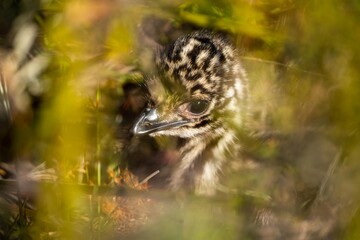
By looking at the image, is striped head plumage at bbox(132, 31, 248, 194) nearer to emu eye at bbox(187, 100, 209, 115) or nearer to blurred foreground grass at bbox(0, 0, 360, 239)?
emu eye at bbox(187, 100, 209, 115)

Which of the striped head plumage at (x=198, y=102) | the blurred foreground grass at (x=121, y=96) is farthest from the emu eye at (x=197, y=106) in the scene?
the blurred foreground grass at (x=121, y=96)

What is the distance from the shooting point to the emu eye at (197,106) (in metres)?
2.46

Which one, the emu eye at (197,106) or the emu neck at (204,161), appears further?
the emu neck at (204,161)

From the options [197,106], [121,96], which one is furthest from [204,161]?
[121,96]

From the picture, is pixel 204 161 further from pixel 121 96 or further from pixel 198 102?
pixel 121 96

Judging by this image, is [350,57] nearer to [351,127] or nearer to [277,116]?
[351,127]

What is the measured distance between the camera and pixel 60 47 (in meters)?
2.64

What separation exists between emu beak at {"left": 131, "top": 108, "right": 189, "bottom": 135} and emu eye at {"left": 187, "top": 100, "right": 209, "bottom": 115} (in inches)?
1.8

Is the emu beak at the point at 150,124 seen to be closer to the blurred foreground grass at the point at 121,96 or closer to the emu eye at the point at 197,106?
the emu eye at the point at 197,106

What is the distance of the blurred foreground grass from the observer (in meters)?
2.36

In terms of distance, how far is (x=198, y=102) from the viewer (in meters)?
2.47

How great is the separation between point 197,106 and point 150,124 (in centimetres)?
17

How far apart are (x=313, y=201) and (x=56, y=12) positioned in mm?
1177

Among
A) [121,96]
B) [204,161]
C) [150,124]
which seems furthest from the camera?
[121,96]
